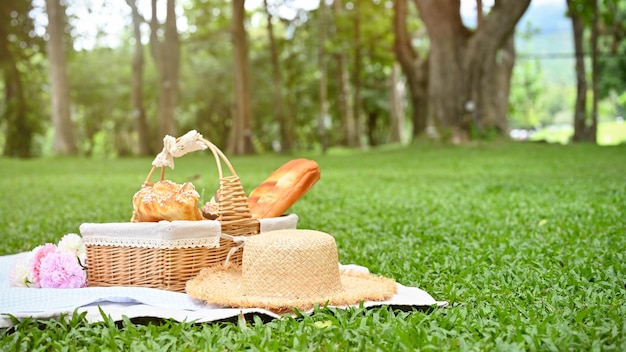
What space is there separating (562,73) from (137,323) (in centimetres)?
9222

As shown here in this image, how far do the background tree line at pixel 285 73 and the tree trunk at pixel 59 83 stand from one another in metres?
0.04

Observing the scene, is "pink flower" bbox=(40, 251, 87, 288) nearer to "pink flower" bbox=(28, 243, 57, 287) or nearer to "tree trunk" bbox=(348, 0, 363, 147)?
"pink flower" bbox=(28, 243, 57, 287)

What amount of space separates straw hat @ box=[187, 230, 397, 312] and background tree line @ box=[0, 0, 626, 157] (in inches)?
606

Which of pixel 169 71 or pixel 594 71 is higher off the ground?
pixel 169 71

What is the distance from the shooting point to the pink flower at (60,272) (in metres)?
3.93

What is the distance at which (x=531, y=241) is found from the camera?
5.42 metres

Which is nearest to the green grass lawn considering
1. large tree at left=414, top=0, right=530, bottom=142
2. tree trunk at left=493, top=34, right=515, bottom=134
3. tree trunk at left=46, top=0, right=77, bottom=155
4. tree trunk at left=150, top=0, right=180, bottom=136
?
large tree at left=414, top=0, right=530, bottom=142

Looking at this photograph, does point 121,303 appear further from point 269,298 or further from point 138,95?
point 138,95

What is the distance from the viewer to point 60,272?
3947 millimetres

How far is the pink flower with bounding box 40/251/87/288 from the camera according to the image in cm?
393

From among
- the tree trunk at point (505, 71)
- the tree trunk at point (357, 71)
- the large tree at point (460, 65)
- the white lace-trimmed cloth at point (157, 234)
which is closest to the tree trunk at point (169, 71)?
the tree trunk at point (357, 71)

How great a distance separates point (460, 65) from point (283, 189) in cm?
1496

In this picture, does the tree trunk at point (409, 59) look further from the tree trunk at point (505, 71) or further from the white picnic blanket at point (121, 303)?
the white picnic blanket at point (121, 303)

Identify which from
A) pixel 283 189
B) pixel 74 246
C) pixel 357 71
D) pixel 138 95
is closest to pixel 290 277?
pixel 283 189
